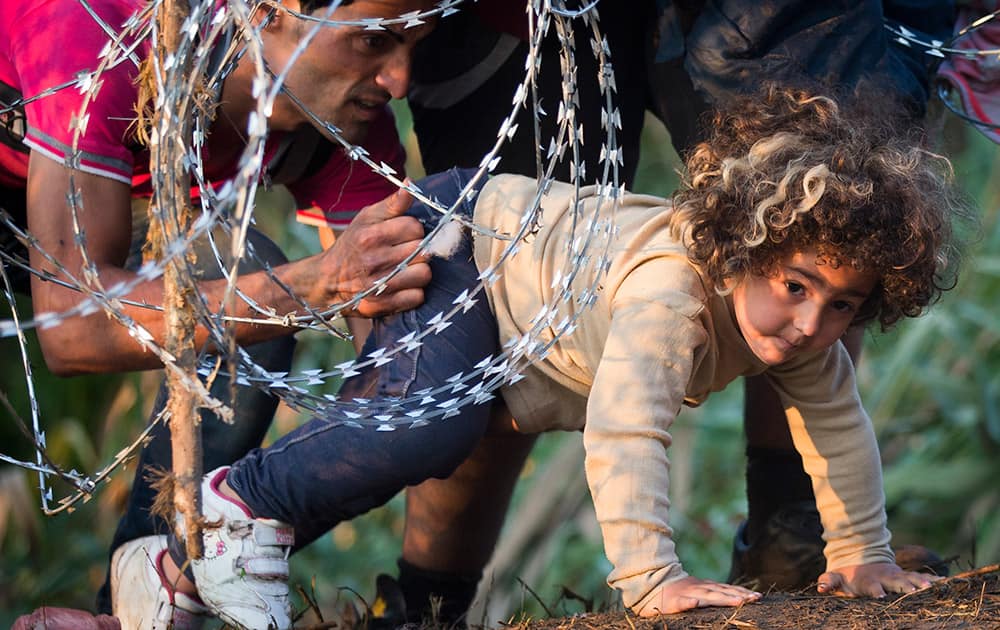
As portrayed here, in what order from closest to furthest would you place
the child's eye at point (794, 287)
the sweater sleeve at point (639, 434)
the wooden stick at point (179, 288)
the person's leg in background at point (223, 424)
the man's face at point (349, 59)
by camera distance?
the wooden stick at point (179, 288) < the sweater sleeve at point (639, 434) < the child's eye at point (794, 287) < the man's face at point (349, 59) < the person's leg in background at point (223, 424)

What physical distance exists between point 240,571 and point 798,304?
107 cm

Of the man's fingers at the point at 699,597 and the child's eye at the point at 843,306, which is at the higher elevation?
the child's eye at the point at 843,306

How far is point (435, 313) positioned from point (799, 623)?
34.7 inches

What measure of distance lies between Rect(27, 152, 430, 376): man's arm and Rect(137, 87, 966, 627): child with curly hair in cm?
13

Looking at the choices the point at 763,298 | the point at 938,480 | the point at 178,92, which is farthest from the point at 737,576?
the point at 938,480

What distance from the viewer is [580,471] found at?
4.91m

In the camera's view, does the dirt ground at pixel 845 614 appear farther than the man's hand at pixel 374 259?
No

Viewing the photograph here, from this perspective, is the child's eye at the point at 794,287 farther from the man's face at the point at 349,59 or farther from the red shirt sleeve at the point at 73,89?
the red shirt sleeve at the point at 73,89

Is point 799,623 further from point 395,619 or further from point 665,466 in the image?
point 395,619

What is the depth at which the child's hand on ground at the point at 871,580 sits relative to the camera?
2.37 meters

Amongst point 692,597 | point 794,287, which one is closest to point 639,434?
point 692,597

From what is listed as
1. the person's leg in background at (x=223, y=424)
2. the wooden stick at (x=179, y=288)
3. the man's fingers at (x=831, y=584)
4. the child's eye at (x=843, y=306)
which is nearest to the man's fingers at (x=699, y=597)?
the man's fingers at (x=831, y=584)

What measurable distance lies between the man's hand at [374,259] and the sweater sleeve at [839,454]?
736 millimetres

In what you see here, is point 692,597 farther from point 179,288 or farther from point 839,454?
point 179,288
